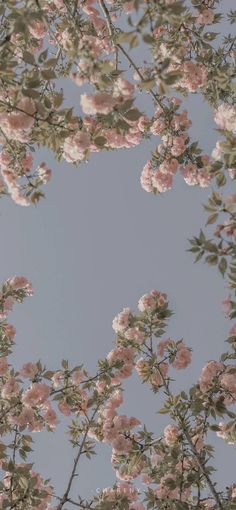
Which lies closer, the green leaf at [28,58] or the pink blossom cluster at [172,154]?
the green leaf at [28,58]

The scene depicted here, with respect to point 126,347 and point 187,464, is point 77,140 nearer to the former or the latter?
point 126,347

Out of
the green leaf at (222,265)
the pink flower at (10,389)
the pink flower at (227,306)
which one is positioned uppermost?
the pink flower at (10,389)

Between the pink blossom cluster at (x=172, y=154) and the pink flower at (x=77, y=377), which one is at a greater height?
the pink blossom cluster at (x=172, y=154)

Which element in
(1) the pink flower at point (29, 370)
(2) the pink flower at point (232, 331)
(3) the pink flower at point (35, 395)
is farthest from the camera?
(1) the pink flower at point (29, 370)

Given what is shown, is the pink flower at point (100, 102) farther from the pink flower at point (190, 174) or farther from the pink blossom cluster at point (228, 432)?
the pink blossom cluster at point (228, 432)

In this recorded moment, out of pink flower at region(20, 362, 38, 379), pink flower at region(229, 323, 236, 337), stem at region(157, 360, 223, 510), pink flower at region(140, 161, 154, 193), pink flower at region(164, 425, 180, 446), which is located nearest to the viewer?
stem at region(157, 360, 223, 510)

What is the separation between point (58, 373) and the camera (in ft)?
18.5

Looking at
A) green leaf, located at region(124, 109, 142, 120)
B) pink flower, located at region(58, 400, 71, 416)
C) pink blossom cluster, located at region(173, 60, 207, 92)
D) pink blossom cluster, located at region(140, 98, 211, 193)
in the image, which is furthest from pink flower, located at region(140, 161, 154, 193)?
pink flower, located at region(58, 400, 71, 416)

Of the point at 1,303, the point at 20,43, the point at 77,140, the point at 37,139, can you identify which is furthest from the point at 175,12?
the point at 1,303

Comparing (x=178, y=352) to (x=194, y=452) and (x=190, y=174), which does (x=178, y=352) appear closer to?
(x=194, y=452)

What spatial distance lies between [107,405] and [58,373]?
70 cm

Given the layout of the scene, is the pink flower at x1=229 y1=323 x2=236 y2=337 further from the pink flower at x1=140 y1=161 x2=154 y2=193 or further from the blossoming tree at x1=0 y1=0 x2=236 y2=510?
the pink flower at x1=140 y1=161 x2=154 y2=193

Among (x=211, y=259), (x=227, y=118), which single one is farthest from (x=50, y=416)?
(x=227, y=118)

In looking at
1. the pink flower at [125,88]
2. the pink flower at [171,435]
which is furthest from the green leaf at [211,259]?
the pink flower at [171,435]
